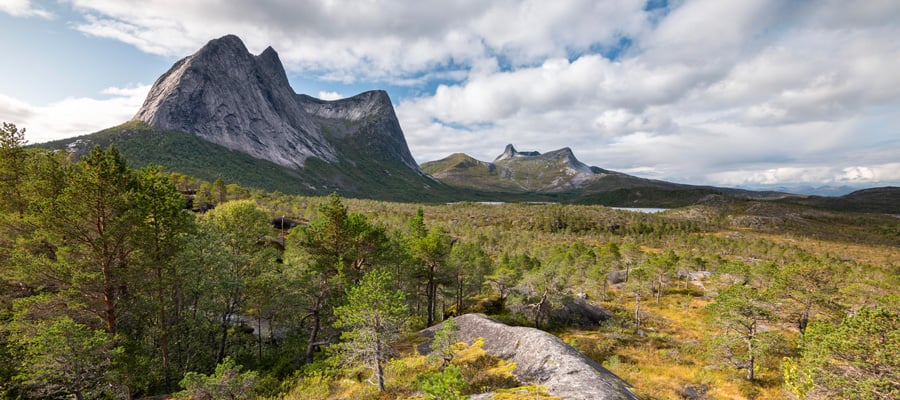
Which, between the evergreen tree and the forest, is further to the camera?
the evergreen tree

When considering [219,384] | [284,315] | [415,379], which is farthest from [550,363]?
[284,315]

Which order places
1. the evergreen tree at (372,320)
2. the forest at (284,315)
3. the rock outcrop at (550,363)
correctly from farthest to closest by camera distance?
the evergreen tree at (372,320) < the forest at (284,315) < the rock outcrop at (550,363)

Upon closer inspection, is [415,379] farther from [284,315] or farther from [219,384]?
[284,315]

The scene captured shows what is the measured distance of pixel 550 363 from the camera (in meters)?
18.8

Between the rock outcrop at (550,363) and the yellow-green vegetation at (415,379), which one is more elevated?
the rock outcrop at (550,363)

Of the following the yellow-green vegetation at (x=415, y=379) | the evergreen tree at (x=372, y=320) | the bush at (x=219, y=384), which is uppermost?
the evergreen tree at (x=372, y=320)

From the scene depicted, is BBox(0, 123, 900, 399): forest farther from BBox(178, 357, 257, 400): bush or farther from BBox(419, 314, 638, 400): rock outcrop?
BBox(419, 314, 638, 400): rock outcrop

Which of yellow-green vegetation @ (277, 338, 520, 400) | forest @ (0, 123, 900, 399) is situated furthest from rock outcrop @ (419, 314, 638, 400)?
forest @ (0, 123, 900, 399)

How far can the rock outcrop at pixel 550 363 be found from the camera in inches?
610

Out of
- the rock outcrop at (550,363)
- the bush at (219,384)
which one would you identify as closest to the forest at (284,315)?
the bush at (219,384)

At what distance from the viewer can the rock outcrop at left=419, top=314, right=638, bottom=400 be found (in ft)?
50.8

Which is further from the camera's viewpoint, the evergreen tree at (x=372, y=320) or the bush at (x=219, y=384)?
the evergreen tree at (x=372, y=320)

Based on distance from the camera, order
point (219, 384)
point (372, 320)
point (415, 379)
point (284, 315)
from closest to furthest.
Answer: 1. point (219, 384)
2. point (415, 379)
3. point (372, 320)
4. point (284, 315)

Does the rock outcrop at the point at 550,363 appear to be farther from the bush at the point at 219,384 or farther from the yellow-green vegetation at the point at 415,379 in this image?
the bush at the point at 219,384
